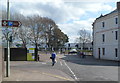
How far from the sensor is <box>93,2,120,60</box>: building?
114 feet

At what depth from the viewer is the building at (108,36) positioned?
3466 centimetres

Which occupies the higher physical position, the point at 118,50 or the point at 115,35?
the point at 115,35

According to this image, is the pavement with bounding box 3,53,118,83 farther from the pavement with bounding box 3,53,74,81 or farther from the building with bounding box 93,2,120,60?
the building with bounding box 93,2,120,60

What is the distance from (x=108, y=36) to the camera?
1490 inches

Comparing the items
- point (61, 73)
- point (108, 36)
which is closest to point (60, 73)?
point (61, 73)

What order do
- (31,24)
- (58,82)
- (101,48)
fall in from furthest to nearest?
(31,24) → (101,48) → (58,82)

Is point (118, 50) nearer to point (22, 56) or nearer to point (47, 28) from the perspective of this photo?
point (22, 56)

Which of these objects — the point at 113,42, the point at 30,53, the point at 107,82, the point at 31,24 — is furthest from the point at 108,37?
the point at 107,82

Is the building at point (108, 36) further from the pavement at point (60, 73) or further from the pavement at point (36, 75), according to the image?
the pavement at point (36, 75)

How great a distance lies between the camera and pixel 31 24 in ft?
158

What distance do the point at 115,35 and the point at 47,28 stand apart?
26011mm

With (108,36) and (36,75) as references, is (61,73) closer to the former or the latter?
(36,75)

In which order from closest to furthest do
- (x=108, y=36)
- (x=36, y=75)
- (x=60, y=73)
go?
(x=36, y=75) → (x=60, y=73) → (x=108, y=36)

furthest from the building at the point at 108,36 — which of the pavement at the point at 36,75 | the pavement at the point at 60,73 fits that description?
the pavement at the point at 36,75
